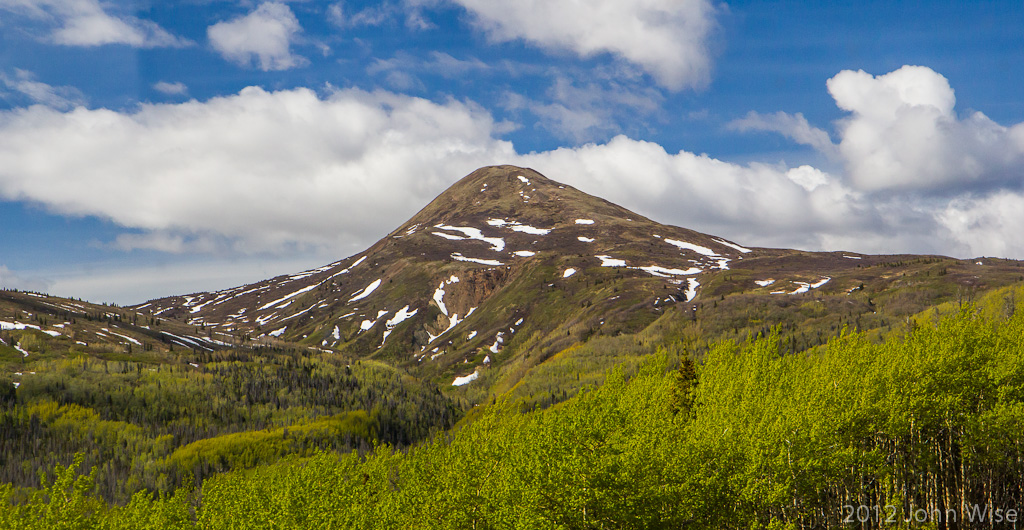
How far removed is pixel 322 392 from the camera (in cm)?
16500

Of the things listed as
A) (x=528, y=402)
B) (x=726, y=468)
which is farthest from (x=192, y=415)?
(x=726, y=468)

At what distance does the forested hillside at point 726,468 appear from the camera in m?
32.9

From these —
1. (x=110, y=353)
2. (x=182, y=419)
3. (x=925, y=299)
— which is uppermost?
(x=925, y=299)

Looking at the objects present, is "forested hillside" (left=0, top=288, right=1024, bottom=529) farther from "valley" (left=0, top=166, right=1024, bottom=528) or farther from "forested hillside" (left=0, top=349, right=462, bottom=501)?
"forested hillside" (left=0, top=349, right=462, bottom=501)

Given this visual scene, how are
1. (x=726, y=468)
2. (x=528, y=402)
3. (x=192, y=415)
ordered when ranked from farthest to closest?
(x=528, y=402), (x=192, y=415), (x=726, y=468)

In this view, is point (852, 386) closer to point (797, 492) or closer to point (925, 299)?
point (797, 492)

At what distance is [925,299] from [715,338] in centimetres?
5941

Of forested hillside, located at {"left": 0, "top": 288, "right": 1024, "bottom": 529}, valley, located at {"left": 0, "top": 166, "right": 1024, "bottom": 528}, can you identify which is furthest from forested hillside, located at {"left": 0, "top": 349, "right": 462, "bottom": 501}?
forested hillside, located at {"left": 0, "top": 288, "right": 1024, "bottom": 529}

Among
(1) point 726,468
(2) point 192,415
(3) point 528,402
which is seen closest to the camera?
(1) point 726,468

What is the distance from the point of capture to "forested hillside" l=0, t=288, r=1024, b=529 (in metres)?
32.9

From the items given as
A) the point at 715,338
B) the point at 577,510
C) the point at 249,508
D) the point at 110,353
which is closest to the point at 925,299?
the point at 715,338

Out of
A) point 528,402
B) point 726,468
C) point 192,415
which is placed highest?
point 726,468

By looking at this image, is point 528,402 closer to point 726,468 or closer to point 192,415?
point 192,415

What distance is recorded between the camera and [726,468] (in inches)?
1475
